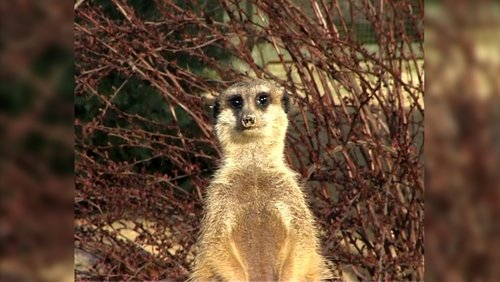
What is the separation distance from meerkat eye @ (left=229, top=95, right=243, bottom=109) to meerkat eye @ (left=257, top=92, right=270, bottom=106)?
5 centimetres

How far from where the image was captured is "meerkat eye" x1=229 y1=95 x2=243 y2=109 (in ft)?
8.00

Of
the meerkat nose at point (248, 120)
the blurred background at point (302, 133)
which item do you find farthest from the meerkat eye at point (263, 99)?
the blurred background at point (302, 133)

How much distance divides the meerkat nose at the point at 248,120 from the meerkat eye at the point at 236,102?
119 mm

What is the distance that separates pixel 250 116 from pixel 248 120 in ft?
0.09

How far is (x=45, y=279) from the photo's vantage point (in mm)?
697

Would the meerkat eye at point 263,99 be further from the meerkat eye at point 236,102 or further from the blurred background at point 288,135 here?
the blurred background at point 288,135

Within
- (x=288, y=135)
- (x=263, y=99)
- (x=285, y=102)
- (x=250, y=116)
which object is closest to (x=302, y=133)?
(x=288, y=135)

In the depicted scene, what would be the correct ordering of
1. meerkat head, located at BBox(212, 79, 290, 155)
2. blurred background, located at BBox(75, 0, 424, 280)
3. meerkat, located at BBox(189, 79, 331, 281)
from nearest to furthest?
meerkat, located at BBox(189, 79, 331, 281) < meerkat head, located at BBox(212, 79, 290, 155) < blurred background, located at BBox(75, 0, 424, 280)

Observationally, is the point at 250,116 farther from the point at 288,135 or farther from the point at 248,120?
the point at 288,135

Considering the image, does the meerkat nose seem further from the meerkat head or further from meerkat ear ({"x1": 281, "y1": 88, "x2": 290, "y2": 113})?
meerkat ear ({"x1": 281, "y1": 88, "x2": 290, "y2": 113})

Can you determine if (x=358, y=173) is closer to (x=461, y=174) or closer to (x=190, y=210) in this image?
(x=190, y=210)

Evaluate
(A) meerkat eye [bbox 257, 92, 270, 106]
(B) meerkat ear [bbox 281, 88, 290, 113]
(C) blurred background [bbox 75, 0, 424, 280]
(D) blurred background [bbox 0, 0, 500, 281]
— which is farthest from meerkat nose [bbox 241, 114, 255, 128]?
(C) blurred background [bbox 75, 0, 424, 280]

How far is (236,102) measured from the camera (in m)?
2.46

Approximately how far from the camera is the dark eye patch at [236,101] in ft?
8.00
